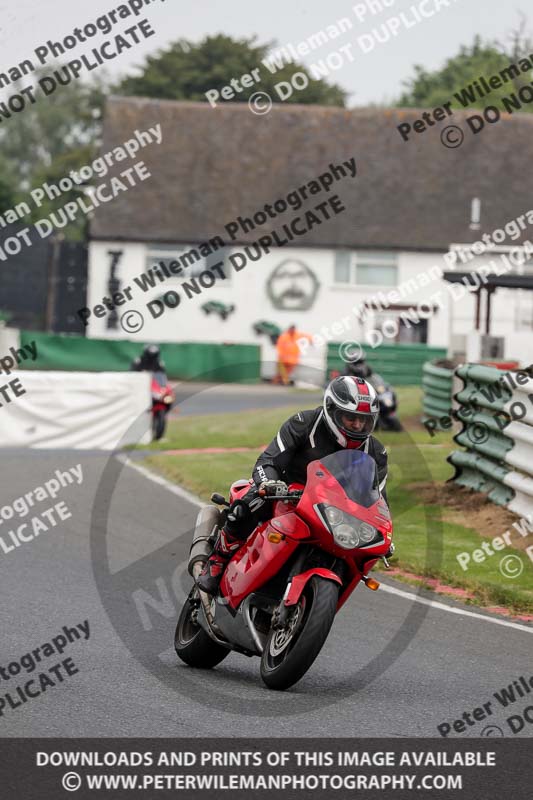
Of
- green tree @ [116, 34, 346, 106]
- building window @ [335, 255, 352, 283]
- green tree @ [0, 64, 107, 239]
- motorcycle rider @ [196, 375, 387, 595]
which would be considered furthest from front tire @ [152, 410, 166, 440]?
green tree @ [0, 64, 107, 239]

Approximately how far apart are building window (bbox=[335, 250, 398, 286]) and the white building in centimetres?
4

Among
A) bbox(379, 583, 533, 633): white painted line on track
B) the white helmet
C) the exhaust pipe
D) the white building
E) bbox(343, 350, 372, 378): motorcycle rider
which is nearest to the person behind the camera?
the white helmet

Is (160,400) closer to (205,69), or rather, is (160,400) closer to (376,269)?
(376,269)

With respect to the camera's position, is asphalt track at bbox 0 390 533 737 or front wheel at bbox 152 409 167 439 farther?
front wheel at bbox 152 409 167 439

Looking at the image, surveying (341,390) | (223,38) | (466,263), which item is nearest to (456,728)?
(341,390)

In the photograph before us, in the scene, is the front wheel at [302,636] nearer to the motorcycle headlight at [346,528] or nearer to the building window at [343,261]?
the motorcycle headlight at [346,528]

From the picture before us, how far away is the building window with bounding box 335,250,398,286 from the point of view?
47219mm

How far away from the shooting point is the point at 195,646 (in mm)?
7680

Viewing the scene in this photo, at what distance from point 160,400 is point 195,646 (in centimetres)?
1467

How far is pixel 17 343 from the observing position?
1601 inches

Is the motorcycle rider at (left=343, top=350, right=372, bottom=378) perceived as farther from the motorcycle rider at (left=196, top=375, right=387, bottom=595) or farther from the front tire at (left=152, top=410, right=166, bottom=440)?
the motorcycle rider at (left=196, top=375, right=387, bottom=595)

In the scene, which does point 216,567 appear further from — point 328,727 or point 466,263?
point 466,263

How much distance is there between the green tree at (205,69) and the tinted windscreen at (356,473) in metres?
57.7
